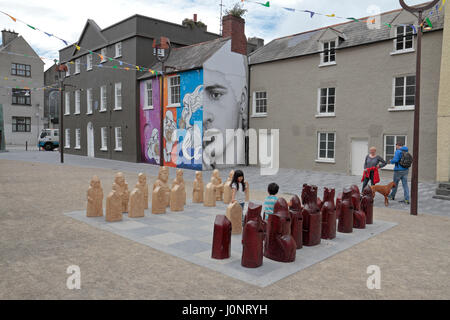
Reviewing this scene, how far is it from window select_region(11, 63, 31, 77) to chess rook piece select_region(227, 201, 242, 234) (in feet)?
146

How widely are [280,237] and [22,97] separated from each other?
4615 cm

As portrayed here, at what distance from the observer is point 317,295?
407 cm

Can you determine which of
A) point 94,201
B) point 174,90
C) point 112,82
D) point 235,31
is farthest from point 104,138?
point 94,201

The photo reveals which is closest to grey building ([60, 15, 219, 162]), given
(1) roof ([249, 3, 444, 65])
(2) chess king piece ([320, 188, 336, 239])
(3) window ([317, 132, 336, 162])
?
(1) roof ([249, 3, 444, 65])

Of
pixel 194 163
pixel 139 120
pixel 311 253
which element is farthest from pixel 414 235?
pixel 139 120

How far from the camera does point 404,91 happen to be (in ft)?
51.9

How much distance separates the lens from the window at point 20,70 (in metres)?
41.9

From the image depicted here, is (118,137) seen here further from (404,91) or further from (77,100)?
(404,91)

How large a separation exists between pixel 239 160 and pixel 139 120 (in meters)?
7.16

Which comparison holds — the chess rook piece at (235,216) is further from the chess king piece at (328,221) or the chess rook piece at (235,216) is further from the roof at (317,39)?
the roof at (317,39)

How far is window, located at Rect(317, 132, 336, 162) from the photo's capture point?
1830 centimetres

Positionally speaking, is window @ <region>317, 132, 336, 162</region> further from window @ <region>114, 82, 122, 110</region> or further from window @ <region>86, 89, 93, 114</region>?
window @ <region>86, 89, 93, 114</region>

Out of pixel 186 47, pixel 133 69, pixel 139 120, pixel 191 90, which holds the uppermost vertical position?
pixel 186 47
